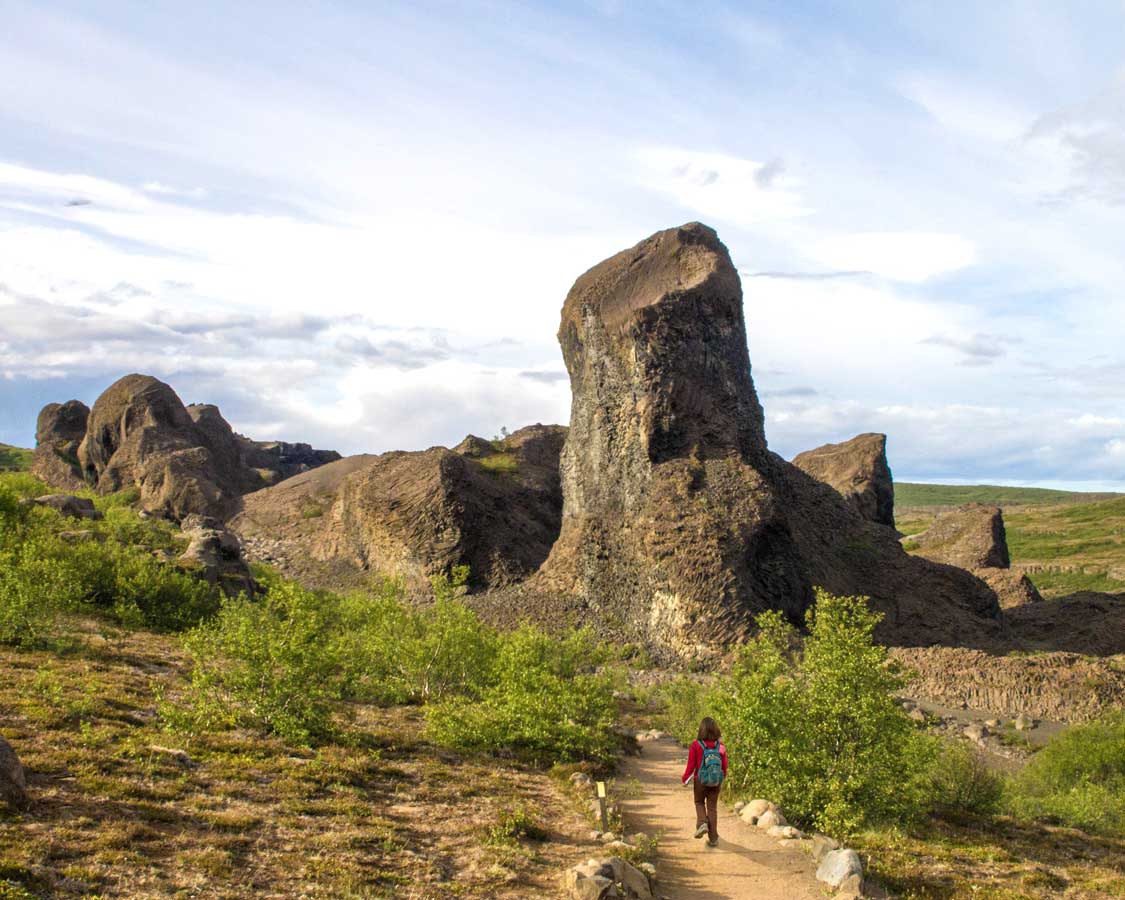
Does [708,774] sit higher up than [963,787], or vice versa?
[708,774]

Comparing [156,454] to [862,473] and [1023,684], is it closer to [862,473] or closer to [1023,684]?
[862,473]

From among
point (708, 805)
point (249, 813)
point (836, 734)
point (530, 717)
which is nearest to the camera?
point (249, 813)

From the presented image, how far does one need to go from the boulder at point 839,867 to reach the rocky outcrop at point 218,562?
25504mm

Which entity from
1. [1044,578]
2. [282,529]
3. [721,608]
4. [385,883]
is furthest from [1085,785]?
[1044,578]

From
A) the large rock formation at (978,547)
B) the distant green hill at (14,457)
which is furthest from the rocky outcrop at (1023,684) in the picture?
the distant green hill at (14,457)

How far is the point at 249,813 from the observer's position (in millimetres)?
13133

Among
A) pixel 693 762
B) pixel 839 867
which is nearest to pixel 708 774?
pixel 693 762

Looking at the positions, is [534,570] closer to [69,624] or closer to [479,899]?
[69,624]

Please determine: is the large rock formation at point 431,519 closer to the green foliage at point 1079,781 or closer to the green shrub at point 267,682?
the green shrub at point 267,682

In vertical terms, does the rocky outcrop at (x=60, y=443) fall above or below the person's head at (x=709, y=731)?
above

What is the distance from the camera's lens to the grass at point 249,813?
35.0ft

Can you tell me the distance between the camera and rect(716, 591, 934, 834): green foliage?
609 inches

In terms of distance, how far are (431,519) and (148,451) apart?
101ft

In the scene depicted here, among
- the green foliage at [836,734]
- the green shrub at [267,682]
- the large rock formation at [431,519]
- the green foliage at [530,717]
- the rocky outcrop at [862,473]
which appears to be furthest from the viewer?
the rocky outcrop at [862,473]
